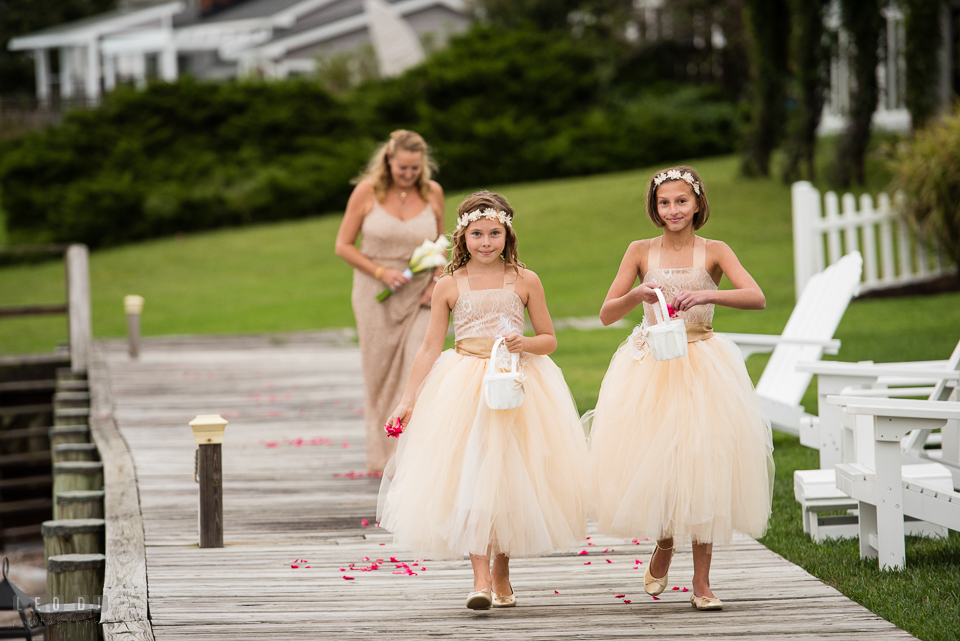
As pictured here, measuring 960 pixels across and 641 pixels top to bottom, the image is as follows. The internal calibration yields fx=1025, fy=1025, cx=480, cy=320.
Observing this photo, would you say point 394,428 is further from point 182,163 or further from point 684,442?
point 182,163

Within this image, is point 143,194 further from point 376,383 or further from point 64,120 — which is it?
point 376,383

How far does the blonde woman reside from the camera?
6.17 m

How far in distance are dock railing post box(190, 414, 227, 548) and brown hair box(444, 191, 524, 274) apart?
1559mm

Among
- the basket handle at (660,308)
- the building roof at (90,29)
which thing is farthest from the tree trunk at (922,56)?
the building roof at (90,29)

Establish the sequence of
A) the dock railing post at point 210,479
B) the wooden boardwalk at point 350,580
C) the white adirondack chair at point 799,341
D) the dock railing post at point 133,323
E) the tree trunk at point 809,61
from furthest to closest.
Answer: the tree trunk at point 809,61 → the dock railing post at point 133,323 → the white adirondack chair at point 799,341 → the dock railing post at point 210,479 → the wooden boardwalk at point 350,580

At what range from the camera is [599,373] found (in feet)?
34.1

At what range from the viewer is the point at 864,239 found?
12805 mm

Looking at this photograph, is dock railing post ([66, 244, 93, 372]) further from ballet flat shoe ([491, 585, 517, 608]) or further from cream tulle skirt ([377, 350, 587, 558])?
ballet flat shoe ([491, 585, 517, 608])

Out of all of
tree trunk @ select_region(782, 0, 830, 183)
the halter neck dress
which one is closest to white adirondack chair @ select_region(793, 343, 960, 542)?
the halter neck dress

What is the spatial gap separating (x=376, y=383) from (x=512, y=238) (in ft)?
7.49

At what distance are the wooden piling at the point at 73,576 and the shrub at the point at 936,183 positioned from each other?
35.6 feet

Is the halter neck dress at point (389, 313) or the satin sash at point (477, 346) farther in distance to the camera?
the halter neck dress at point (389, 313)

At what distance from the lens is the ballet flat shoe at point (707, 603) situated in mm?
3943

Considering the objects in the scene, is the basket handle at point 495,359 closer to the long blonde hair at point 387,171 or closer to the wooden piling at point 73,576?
the wooden piling at point 73,576
